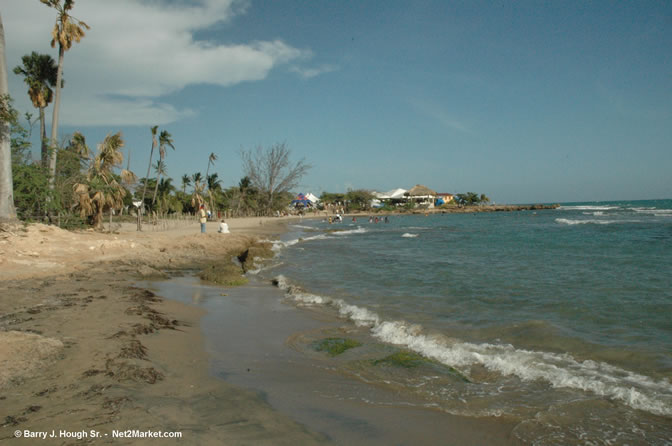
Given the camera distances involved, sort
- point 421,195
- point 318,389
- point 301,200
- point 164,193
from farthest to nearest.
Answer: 1. point 421,195
2. point 301,200
3. point 164,193
4. point 318,389

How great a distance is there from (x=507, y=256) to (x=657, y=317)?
9.61 meters

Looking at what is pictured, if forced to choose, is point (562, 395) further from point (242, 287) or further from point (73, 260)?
point (73, 260)

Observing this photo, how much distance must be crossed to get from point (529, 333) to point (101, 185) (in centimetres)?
2087

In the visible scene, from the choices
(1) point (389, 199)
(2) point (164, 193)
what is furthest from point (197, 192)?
(1) point (389, 199)

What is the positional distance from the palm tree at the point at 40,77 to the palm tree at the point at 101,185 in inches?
115

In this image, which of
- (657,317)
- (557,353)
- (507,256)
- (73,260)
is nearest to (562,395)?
(557,353)

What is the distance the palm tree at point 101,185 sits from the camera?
2023cm

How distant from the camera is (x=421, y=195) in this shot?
311ft

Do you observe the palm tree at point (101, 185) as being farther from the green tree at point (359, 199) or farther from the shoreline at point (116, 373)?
the green tree at point (359, 199)

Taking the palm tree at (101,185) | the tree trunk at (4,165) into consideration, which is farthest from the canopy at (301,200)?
the tree trunk at (4,165)

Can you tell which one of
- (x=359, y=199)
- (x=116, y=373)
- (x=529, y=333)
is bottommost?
(x=529, y=333)

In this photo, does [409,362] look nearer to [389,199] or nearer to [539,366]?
[539,366]

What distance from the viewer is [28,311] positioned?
5750 mm

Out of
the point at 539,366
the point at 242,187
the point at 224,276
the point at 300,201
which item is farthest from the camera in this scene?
the point at 300,201
